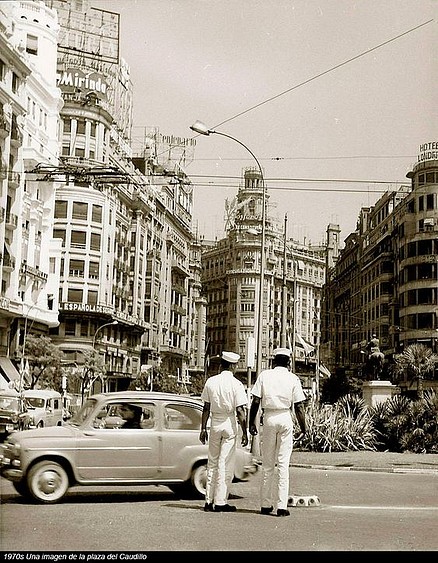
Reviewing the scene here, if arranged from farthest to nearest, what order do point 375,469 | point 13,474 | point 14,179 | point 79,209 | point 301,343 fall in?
point 375,469, point 301,343, point 79,209, point 13,474, point 14,179

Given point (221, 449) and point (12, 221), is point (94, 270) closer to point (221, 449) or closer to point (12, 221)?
point (12, 221)

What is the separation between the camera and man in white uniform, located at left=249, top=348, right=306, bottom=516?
8055 mm

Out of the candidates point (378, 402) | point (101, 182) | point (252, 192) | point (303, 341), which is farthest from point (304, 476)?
point (378, 402)

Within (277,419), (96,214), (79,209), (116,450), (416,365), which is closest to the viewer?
(277,419)

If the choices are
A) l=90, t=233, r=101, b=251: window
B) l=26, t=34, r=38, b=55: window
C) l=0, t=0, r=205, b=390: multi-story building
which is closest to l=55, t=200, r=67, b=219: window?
l=0, t=0, r=205, b=390: multi-story building

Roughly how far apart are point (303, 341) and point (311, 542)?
13.2 ft

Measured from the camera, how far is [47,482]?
8430 mm

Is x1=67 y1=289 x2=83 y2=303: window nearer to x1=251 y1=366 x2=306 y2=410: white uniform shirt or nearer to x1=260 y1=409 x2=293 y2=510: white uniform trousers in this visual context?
x1=251 y1=366 x2=306 y2=410: white uniform shirt

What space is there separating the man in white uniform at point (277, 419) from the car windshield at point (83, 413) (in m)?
1.74

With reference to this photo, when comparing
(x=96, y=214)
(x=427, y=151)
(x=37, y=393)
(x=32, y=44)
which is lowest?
(x=37, y=393)

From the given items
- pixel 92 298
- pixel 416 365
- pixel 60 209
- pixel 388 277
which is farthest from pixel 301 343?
pixel 388 277

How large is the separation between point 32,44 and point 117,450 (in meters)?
4.00

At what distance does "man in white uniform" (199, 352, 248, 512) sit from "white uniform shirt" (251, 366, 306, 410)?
0.18 m

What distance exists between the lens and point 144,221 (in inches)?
416
